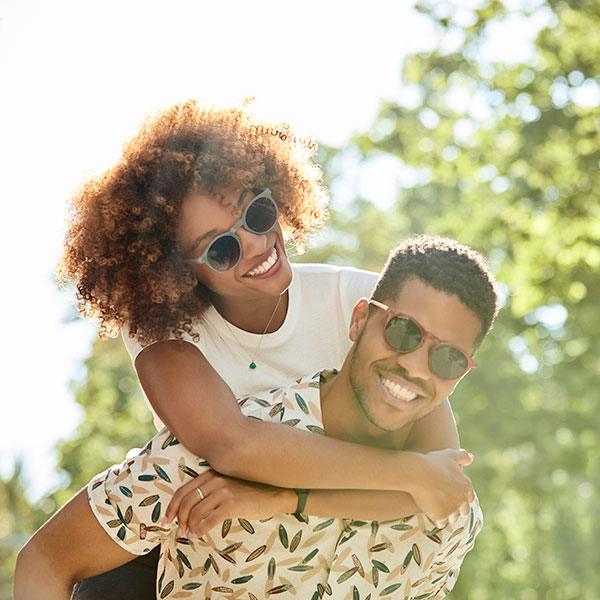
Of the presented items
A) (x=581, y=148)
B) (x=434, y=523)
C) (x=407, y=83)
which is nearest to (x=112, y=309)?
(x=434, y=523)

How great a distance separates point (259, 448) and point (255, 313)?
0.88 meters

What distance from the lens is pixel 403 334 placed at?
8.41ft

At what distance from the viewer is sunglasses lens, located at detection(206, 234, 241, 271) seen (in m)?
2.94

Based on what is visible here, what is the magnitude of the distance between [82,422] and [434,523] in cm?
2045

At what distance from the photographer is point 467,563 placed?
22469 mm

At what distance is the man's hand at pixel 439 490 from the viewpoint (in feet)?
8.46

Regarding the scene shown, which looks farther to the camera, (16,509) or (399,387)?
(16,509)

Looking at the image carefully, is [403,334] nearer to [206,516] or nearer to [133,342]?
[206,516]

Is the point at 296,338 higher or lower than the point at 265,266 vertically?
lower

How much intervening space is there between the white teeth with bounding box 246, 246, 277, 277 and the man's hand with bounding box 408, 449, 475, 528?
80cm

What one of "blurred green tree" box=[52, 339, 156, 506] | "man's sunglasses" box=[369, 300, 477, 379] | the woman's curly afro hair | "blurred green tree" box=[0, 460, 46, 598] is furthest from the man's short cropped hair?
"blurred green tree" box=[0, 460, 46, 598]

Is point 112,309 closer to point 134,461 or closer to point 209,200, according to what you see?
point 209,200

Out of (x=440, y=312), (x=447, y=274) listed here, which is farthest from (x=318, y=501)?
(x=447, y=274)

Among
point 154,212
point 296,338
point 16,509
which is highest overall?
point 154,212
